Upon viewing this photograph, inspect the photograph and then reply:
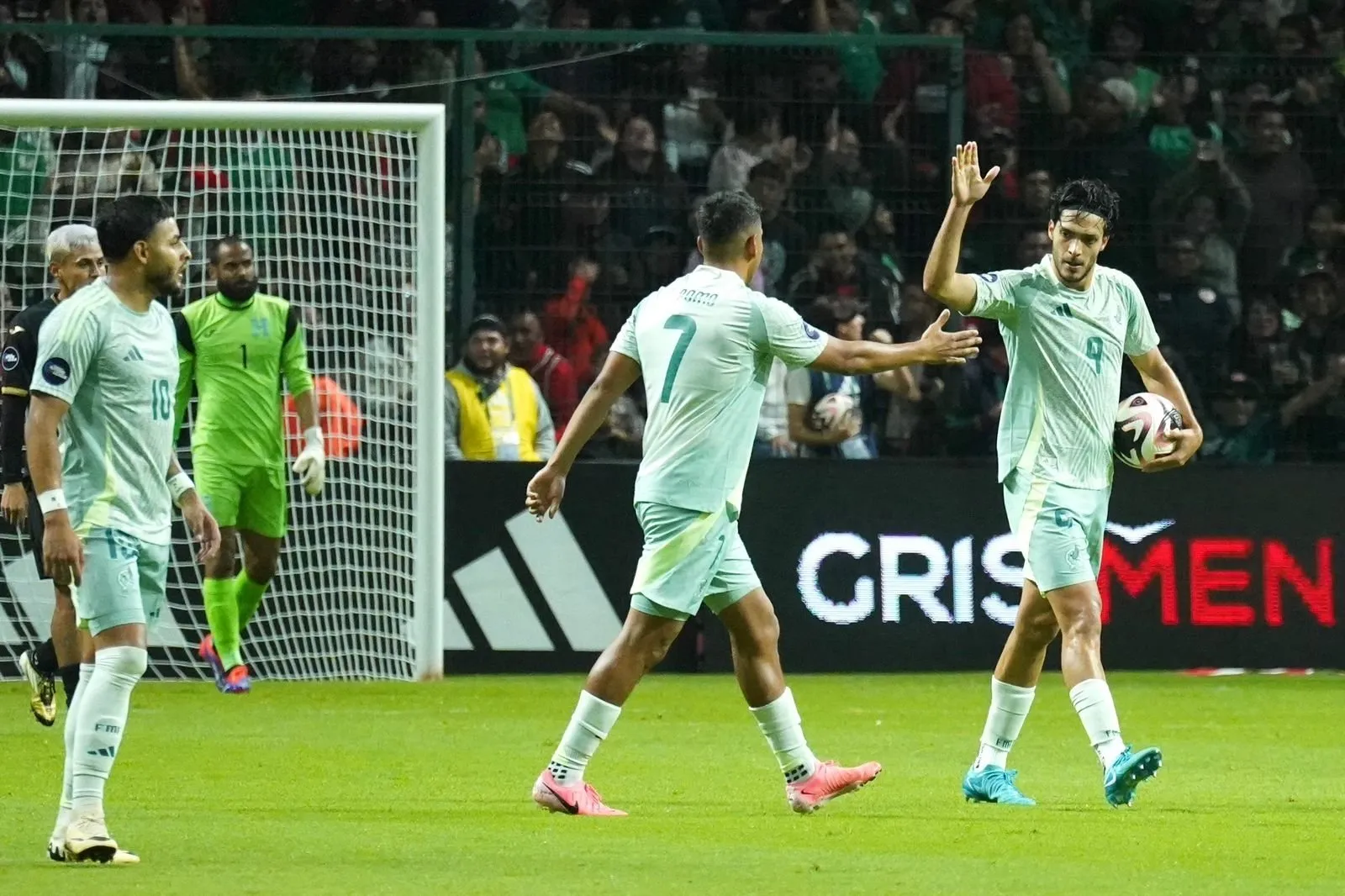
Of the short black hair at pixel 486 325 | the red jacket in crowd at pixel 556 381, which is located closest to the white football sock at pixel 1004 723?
the short black hair at pixel 486 325

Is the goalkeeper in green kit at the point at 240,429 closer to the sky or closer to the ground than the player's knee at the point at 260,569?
closer to the sky

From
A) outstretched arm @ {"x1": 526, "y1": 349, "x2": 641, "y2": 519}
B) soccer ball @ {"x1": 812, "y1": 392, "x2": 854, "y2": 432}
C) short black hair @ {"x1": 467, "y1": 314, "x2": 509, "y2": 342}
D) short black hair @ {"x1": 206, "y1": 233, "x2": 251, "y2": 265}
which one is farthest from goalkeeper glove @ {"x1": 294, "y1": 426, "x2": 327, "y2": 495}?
outstretched arm @ {"x1": 526, "y1": 349, "x2": 641, "y2": 519}

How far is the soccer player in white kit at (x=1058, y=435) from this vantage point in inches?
322

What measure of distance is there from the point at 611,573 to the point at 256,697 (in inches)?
96.5

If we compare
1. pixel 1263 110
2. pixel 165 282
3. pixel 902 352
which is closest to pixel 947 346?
pixel 902 352

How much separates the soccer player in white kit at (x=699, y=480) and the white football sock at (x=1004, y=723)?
2.31 feet

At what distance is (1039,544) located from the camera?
8203 millimetres

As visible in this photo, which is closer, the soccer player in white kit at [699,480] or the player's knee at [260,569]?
the soccer player in white kit at [699,480]

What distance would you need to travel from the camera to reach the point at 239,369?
12438mm

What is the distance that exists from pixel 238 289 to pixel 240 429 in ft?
2.43

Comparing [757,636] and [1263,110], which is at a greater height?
[1263,110]

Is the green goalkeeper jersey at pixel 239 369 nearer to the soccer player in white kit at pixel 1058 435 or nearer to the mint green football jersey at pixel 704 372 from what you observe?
the mint green football jersey at pixel 704 372

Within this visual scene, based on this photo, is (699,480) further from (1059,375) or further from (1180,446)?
(1180,446)

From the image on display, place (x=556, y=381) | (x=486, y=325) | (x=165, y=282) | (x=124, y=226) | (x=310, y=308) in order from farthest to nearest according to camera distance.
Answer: (x=556, y=381) < (x=486, y=325) < (x=310, y=308) < (x=165, y=282) < (x=124, y=226)
